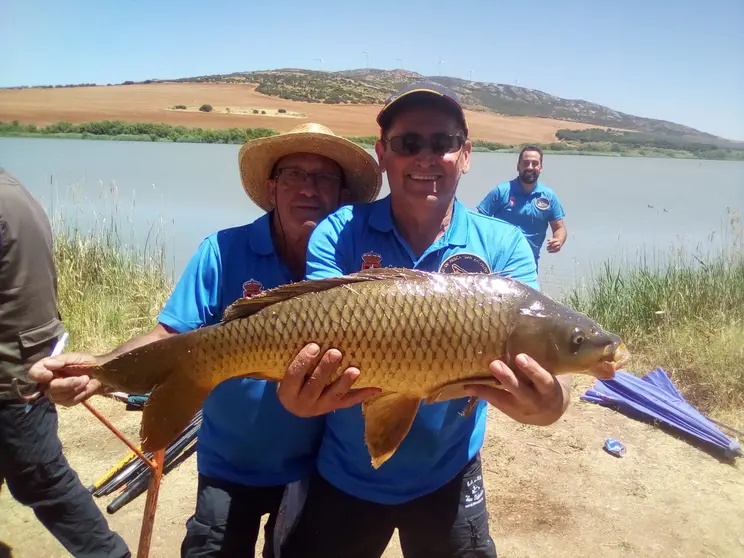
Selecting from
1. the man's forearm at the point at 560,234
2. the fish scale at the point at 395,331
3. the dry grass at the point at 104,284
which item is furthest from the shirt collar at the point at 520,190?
the fish scale at the point at 395,331

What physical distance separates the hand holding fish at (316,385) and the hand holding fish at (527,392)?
0.34 meters

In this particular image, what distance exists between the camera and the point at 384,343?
5.04ft

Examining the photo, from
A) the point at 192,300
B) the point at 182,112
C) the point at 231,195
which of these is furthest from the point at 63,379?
the point at 182,112

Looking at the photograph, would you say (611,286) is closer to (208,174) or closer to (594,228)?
(594,228)

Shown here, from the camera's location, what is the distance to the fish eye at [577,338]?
62.0 inches

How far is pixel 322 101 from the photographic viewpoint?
33.4 metres

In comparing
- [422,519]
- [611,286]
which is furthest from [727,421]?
[422,519]

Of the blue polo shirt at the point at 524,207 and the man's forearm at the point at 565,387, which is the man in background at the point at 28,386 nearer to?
the man's forearm at the point at 565,387

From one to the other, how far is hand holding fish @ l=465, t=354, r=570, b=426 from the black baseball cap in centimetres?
94

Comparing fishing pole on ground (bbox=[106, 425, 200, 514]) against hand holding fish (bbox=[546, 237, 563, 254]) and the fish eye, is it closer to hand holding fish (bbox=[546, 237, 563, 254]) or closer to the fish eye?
the fish eye

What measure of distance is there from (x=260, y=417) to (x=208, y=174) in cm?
1798

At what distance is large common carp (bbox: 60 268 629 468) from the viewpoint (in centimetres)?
154

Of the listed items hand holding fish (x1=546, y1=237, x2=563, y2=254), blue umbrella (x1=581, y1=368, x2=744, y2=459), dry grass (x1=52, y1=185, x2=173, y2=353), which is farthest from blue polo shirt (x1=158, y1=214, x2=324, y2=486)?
hand holding fish (x1=546, y1=237, x2=563, y2=254)

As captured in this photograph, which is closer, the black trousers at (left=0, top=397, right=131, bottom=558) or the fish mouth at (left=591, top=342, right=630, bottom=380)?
the fish mouth at (left=591, top=342, right=630, bottom=380)
